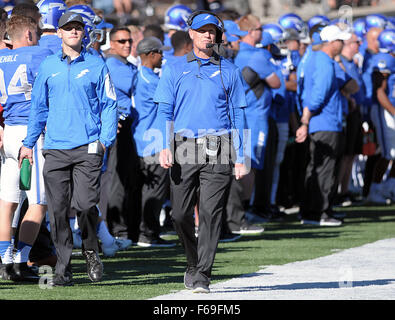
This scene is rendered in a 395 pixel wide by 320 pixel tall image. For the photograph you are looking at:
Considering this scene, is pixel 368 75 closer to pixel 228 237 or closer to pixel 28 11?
pixel 228 237

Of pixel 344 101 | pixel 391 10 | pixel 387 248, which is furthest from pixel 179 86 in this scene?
pixel 391 10

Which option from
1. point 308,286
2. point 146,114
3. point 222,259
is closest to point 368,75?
point 146,114

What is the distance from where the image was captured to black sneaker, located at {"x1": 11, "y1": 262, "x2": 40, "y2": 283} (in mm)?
8789

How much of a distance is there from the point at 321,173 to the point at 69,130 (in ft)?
19.7

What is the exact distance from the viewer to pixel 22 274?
881 centimetres

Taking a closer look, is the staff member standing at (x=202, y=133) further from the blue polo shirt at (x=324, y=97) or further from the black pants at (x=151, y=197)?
the blue polo shirt at (x=324, y=97)

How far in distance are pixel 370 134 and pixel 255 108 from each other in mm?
3898

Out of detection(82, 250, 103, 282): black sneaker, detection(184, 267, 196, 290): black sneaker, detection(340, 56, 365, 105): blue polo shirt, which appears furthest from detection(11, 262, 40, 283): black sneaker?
detection(340, 56, 365, 105): blue polo shirt

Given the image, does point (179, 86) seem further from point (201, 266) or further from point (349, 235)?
point (349, 235)

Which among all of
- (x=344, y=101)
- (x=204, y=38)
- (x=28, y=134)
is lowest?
(x=344, y=101)

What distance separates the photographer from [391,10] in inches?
1026

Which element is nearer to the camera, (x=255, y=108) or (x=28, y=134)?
(x=28, y=134)

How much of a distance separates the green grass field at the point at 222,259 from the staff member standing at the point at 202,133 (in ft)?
1.85

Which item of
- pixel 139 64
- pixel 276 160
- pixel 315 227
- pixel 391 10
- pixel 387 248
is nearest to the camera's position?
pixel 387 248
